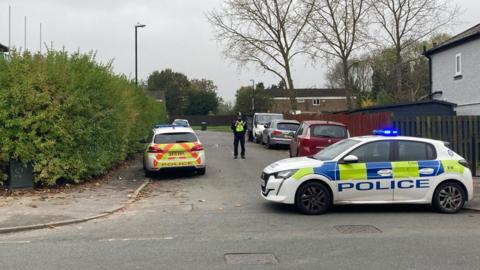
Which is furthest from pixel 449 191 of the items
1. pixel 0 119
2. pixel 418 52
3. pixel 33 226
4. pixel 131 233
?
pixel 418 52

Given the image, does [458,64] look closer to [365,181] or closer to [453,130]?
[453,130]

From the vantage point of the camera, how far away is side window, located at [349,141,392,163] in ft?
33.3

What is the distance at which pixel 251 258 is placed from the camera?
6859mm

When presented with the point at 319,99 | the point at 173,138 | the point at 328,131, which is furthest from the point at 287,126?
the point at 319,99

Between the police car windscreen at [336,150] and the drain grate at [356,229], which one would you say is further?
the police car windscreen at [336,150]

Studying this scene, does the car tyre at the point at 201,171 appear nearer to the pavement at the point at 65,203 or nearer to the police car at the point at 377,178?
the pavement at the point at 65,203

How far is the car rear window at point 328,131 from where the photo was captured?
1619cm

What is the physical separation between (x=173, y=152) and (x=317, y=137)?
13.8 feet

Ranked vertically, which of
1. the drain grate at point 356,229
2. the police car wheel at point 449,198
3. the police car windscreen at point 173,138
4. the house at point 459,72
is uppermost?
the house at point 459,72

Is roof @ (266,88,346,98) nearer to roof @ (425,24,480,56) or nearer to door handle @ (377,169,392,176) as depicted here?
roof @ (425,24,480,56)

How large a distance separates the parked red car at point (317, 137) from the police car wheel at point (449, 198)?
5859mm

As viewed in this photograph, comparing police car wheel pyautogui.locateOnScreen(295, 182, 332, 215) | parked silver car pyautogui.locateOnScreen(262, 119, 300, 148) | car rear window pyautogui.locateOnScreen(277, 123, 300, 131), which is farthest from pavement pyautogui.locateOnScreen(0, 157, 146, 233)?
car rear window pyautogui.locateOnScreen(277, 123, 300, 131)

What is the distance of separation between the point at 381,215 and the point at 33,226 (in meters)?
6.03

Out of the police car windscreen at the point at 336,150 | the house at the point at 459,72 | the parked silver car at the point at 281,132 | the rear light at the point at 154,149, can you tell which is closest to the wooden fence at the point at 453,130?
the house at the point at 459,72
